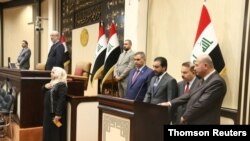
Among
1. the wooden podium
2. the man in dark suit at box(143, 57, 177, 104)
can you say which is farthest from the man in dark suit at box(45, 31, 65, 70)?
the man in dark suit at box(143, 57, 177, 104)

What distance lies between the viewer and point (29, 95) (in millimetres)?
4086

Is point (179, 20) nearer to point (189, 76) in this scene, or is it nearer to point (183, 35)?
point (183, 35)

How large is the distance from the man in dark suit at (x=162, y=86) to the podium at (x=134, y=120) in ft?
2.40

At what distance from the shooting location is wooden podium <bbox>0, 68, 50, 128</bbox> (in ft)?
13.3

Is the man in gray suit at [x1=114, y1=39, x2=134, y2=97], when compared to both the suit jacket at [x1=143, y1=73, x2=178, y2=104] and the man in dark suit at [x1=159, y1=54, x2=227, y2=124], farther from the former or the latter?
the man in dark suit at [x1=159, y1=54, x2=227, y2=124]

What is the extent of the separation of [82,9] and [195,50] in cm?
454

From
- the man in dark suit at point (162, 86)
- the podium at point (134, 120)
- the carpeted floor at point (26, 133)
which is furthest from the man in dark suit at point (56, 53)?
the podium at point (134, 120)

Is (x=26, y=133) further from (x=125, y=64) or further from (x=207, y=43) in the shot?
(x=207, y=43)

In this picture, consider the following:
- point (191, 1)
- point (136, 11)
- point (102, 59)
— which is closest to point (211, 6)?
point (191, 1)

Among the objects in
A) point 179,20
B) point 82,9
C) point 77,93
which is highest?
point 82,9

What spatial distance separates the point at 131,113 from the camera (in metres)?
2.16

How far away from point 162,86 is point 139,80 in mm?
587

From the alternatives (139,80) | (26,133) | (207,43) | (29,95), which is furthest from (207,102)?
(26,133)

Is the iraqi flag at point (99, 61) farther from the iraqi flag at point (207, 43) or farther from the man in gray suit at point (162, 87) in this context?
the man in gray suit at point (162, 87)
